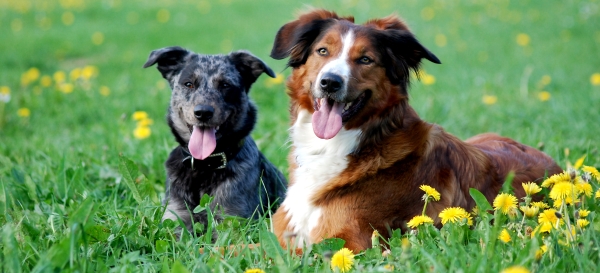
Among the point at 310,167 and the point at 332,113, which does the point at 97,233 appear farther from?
the point at 332,113

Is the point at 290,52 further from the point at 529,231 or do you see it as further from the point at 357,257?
the point at 529,231

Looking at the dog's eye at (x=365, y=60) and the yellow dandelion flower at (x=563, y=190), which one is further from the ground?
the dog's eye at (x=365, y=60)

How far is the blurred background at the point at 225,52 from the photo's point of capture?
5.71 metres

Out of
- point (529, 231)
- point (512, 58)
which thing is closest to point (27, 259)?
point (529, 231)

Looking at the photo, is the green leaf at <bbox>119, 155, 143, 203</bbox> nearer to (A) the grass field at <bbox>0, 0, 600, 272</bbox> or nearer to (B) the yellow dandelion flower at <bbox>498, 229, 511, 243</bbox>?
(A) the grass field at <bbox>0, 0, 600, 272</bbox>

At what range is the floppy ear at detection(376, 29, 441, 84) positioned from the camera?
3.60 metres

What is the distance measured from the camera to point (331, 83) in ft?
11.0

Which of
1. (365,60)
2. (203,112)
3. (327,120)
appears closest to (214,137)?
(203,112)

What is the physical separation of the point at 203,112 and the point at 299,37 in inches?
37.3

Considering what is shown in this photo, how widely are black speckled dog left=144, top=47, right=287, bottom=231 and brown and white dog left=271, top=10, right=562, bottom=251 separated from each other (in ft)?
2.41

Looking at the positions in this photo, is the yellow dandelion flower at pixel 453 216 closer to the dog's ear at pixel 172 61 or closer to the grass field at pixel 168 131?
the grass field at pixel 168 131

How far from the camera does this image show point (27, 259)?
312 centimetres

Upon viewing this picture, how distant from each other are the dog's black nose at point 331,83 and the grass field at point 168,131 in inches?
33.2

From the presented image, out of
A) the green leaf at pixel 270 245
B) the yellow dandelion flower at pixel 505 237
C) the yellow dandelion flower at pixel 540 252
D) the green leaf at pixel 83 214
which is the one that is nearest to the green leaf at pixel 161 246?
the green leaf at pixel 83 214
